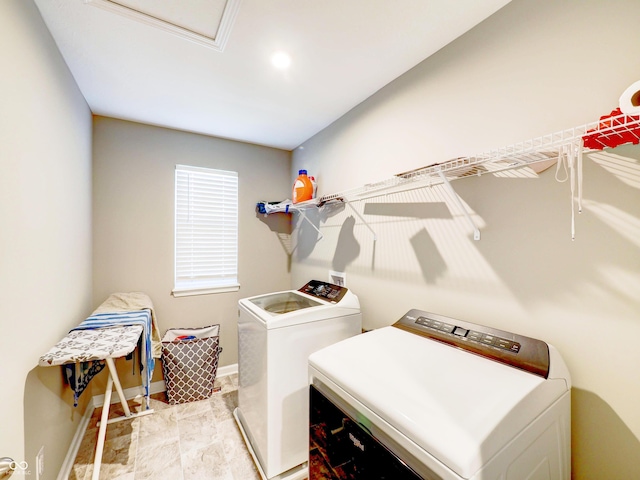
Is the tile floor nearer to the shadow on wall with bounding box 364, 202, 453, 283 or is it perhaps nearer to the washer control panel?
the washer control panel

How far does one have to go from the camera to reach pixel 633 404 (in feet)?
2.91

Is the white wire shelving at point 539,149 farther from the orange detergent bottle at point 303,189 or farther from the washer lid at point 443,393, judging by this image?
the orange detergent bottle at point 303,189

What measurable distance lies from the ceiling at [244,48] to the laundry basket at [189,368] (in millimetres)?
1998

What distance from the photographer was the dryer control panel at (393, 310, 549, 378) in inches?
38.0

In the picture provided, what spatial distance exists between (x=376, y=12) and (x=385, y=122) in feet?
2.17

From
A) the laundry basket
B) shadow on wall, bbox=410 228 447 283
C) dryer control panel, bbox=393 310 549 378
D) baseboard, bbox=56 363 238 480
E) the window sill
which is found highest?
shadow on wall, bbox=410 228 447 283

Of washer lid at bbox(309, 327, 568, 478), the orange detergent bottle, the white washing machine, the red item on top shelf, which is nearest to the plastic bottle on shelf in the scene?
the orange detergent bottle

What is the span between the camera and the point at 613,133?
782 mm

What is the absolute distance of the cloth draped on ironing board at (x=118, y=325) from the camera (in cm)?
163

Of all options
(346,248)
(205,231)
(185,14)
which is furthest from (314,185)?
(185,14)

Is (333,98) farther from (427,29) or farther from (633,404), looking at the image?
(633,404)

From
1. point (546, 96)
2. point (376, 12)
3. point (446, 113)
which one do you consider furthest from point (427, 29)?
point (546, 96)

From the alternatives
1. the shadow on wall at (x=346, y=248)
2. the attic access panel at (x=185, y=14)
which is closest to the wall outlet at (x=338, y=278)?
the shadow on wall at (x=346, y=248)

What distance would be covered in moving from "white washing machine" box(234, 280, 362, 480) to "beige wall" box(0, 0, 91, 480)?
3.35 ft
